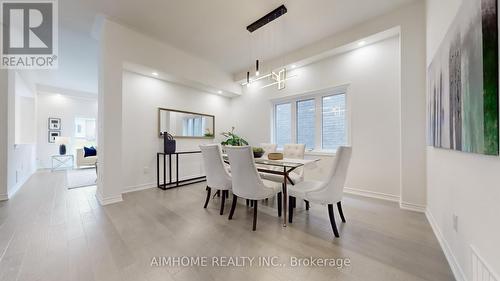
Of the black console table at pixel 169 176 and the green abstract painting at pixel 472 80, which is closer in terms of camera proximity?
the green abstract painting at pixel 472 80

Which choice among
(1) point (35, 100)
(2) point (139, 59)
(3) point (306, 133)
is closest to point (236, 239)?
(3) point (306, 133)

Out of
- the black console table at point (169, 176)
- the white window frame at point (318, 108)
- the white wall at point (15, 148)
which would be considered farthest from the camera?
the black console table at point (169, 176)

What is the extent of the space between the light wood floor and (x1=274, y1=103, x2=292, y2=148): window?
2.18 m

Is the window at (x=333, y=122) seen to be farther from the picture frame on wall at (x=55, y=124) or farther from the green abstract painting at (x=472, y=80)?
the picture frame on wall at (x=55, y=124)

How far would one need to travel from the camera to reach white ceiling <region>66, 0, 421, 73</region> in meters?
2.59

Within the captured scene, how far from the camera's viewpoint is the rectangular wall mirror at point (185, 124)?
4242 mm

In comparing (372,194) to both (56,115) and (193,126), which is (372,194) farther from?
(56,115)

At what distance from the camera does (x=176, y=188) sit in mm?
3861

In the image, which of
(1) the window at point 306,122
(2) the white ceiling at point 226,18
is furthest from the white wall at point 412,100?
(1) the window at point 306,122

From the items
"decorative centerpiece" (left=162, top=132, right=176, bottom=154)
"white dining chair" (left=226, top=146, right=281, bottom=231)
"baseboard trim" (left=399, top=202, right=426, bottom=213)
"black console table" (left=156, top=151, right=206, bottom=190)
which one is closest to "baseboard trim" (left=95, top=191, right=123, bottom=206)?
"black console table" (left=156, top=151, right=206, bottom=190)

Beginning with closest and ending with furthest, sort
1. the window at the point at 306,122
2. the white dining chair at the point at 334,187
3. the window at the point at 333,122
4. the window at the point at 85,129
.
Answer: the white dining chair at the point at 334,187, the window at the point at 333,122, the window at the point at 306,122, the window at the point at 85,129

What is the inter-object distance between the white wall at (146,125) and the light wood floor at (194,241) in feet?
3.33

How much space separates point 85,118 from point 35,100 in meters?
1.36

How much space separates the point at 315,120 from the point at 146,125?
375 cm
